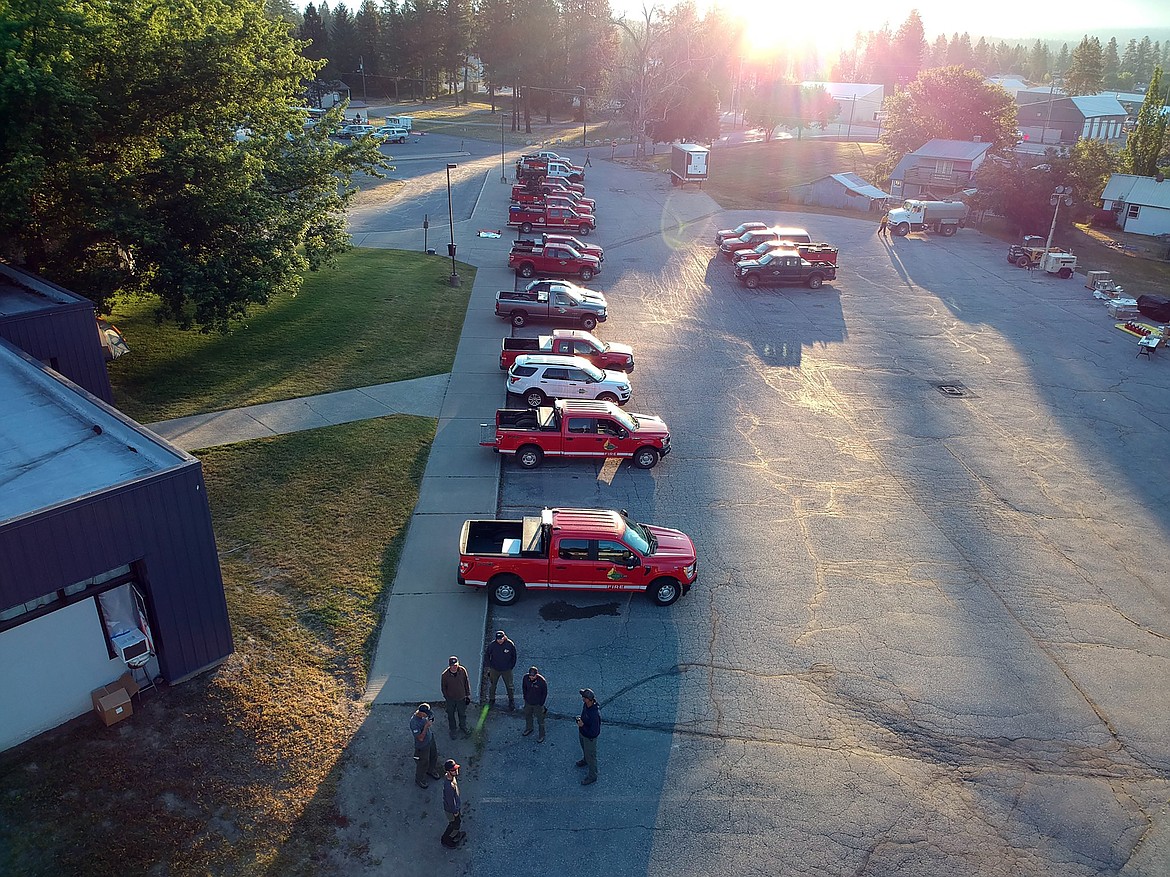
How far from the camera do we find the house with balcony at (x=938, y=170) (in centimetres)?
6050

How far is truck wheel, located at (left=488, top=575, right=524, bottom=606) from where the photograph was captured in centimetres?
1452

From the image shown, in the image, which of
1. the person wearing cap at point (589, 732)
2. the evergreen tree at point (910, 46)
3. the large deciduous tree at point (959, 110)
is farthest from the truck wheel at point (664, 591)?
Answer: the evergreen tree at point (910, 46)

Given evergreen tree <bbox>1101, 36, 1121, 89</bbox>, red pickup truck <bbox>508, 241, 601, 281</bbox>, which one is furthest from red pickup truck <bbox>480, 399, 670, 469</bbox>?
evergreen tree <bbox>1101, 36, 1121, 89</bbox>

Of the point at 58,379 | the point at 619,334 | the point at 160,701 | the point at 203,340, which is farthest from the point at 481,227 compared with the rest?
the point at 160,701

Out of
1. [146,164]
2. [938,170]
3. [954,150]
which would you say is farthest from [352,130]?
[146,164]

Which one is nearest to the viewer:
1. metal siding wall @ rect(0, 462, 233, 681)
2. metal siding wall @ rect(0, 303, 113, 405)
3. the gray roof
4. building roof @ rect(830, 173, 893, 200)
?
metal siding wall @ rect(0, 462, 233, 681)

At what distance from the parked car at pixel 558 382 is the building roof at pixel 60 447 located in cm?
1114

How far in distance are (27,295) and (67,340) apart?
184 cm

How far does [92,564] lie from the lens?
34.8 feet

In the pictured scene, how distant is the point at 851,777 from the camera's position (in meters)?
11.4

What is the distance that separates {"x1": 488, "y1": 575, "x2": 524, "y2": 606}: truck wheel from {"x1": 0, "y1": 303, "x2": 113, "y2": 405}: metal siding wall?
9.50 metres

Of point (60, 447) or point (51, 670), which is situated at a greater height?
point (60, 447)

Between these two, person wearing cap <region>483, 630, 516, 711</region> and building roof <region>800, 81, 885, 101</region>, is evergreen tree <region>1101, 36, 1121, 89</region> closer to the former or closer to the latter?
building roof <region>800, 81, 885, 101</region>

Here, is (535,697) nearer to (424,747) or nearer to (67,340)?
(424,747)
